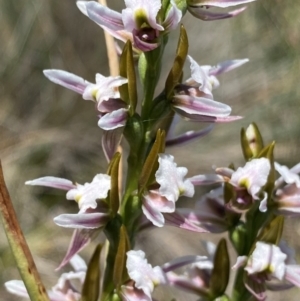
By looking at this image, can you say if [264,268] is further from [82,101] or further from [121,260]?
[82,101]

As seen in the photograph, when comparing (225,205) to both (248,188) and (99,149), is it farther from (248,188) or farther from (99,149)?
(99,149)

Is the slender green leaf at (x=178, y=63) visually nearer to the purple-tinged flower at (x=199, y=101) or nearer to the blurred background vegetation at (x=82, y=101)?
the purple-tinged flower at (x=199, y=101)

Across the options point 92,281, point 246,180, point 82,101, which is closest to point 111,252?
point 92,281

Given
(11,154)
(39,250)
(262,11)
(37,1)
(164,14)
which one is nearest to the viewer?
(164,14)

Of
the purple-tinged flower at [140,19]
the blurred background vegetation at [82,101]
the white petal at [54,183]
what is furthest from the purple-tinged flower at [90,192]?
the blurred background vegetation at [82,101]

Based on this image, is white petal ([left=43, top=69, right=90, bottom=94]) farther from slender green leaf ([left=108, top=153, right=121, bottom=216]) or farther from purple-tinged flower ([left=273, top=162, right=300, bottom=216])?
purple-tinged flower ([left=273, top=162, right=300, bottom=216])

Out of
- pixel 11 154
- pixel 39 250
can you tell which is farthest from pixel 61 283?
pixel 11 154
